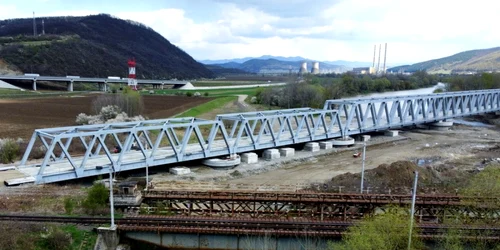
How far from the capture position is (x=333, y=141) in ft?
166

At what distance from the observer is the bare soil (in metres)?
54.2

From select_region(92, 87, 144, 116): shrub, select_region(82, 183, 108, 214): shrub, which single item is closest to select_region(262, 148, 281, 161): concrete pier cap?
select_region(82, 183, 108, 214): shrub

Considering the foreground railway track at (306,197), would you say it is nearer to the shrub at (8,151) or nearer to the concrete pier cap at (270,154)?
the concrete pier cap at (270,154)

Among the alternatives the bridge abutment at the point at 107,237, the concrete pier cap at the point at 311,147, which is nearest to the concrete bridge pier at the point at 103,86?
the concrete pier cap at the point at 311,147

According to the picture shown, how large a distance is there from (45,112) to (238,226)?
203 feet

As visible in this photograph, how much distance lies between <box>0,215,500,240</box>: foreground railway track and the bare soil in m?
33.4

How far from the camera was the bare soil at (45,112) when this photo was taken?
5419 cm

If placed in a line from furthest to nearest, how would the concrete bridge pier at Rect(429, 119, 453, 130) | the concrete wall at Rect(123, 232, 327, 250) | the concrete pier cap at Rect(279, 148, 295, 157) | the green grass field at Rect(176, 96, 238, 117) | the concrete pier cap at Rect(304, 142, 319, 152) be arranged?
the green grass field at Rect(176, 96, 238, 117), the concrete bridge pier at Rect(429, 119, 453, 130), the concrete pier cap at Rect(304, 142, 319, 152), the concrete pier cap at Rect(279, 148, 295, 157), the concrete wall at Rect(123, 232, 327, 250)

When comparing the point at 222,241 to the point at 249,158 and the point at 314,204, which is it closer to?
the point at 314,204

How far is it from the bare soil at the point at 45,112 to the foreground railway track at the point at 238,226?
33355mm

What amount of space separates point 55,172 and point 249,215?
16505 mm

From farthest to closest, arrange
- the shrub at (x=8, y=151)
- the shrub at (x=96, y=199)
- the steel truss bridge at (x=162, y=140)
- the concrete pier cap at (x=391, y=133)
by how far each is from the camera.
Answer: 1. the concrete pier cap at (x=391, y=133)
2. the shrub at (x=8, y=151)
3. the steel truss bridge at (x=162, y=140)
4. the shrub at (x=96, y=199)

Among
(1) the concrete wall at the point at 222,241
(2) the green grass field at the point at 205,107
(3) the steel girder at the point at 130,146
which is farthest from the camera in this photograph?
(2) the green grass field at the point at 205,107

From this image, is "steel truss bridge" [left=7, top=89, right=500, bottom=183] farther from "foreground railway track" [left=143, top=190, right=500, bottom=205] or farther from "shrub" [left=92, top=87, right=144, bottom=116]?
"shrub" [left=92, top=87, right=144, bottom=116]
